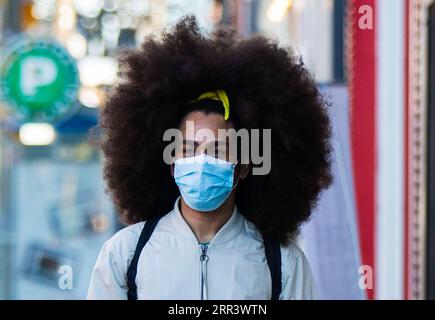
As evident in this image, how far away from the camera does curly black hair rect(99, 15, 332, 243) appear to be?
2.78m

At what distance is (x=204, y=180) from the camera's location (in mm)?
2668

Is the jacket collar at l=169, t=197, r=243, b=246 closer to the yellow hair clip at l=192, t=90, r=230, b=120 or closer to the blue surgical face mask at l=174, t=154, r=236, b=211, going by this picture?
the blue surgical face mask at l=174, t=154, r=236, b=211

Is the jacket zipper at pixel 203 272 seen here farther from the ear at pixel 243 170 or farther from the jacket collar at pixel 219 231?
the ear at pixel 243 170

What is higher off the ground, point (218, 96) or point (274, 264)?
point (218, 96)

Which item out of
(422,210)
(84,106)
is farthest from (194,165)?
(84,106)

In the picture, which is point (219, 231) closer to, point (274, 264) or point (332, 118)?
point (274, 264)

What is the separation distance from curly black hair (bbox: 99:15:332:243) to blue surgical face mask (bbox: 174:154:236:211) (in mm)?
161

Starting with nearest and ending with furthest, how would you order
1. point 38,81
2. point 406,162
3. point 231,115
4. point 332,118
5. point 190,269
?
point 190,269 < point 231,115 < point 332,118 < point 406,162 < point 38,81

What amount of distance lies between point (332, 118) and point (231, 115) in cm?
94

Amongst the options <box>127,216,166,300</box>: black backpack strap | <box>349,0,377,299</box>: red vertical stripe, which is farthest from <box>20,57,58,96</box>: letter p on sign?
<box>127,216,166,300</box>: black backpack strap

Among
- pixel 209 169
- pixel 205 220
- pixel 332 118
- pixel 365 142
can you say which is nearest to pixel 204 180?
pixel 209 169

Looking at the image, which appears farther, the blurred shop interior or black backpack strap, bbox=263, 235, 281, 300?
the blurred shop interior

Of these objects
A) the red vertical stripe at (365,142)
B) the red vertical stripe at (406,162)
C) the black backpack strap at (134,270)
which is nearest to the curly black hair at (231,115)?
the black backpack strap at (134,270)

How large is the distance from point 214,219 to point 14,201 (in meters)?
6.11
